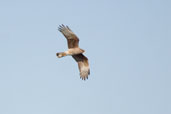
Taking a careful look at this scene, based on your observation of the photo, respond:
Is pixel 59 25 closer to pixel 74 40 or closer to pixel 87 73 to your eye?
pixel 74 40

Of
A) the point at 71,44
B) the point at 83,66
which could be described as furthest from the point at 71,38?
the point at 83,66

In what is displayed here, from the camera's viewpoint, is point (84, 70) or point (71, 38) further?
point (84, 70)

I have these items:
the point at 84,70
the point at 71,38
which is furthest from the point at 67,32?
the point at 84,70

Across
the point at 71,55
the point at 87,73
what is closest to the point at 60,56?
the point at 71,55

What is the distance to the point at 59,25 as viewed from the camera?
37.3 m

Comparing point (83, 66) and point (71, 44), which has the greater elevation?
point (71, 44)

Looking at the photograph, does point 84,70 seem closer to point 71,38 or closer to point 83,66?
point 83,66

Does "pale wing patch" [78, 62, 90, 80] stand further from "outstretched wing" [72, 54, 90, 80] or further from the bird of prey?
the bird of prey

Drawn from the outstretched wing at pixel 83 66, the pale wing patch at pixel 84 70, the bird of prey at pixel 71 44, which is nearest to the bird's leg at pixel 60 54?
the bird of prey at pixel 71 44

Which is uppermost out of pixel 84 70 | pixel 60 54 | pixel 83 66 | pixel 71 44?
pixel 71 44

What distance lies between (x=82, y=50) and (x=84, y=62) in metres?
1.77

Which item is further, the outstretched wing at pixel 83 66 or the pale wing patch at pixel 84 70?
the pale wing patch at pixel 84 70

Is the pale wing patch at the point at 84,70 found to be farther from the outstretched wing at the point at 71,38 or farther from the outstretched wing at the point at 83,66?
the outstretched wing at the point at 71,38

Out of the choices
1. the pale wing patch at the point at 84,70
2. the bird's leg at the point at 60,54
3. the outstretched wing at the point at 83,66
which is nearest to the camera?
the bird's leg at the point at 60,54
